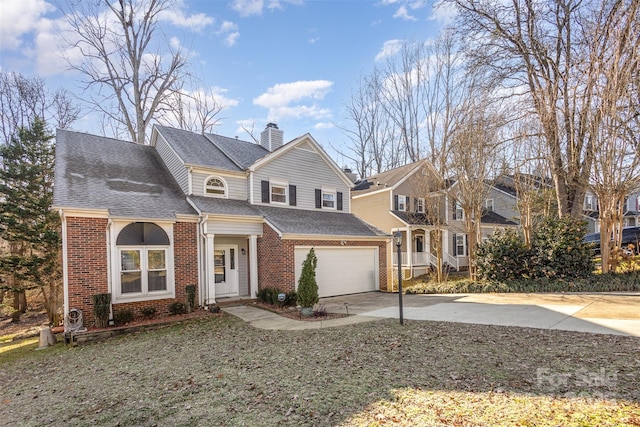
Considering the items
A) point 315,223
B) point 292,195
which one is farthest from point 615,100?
point 292,195

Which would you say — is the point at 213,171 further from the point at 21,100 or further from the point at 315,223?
the point at 21,100

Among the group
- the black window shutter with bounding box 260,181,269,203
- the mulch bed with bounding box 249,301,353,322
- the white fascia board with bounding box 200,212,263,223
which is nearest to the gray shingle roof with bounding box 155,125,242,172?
the black window shutter with bounding box 260,181,269,203

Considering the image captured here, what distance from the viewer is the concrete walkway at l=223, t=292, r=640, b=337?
694cm

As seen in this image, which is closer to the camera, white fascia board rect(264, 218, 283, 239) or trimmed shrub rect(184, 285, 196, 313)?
trimmed shrub rect(184, 285, 196, 313)

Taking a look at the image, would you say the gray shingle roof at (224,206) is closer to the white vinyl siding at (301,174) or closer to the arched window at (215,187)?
the arched window at (215,187)

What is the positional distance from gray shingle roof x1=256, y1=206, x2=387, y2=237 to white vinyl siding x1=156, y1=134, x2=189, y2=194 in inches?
120

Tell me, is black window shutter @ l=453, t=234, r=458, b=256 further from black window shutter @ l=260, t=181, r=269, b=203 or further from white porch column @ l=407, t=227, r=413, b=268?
black window shutter @ l=260, t=181, r=269, b=203

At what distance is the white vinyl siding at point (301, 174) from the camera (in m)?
14.0

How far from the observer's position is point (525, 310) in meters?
8.59

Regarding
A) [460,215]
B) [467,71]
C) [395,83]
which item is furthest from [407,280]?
[395,83]

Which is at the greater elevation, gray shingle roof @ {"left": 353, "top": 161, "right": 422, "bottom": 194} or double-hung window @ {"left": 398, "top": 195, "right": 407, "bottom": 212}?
gray shingle roof @ {"left": 353, "top": 161, "right": 422, "bottom": 194}

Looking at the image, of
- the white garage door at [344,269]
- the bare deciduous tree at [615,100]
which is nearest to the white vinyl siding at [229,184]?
the white garage door at [344,269]

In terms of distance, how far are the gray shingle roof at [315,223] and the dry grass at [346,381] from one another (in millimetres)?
5534

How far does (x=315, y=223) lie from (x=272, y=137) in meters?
6.28
